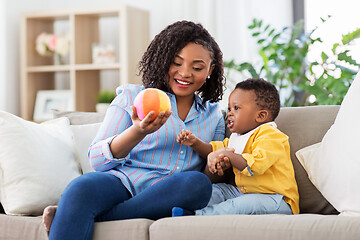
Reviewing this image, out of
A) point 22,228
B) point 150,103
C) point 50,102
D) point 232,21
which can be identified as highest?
point 232,21

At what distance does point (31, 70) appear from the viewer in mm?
3973

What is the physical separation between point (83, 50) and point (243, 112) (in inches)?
94.9

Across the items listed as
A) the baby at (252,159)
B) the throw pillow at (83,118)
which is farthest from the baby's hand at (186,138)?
the throw pillow at (83,118)

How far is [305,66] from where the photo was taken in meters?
3.71

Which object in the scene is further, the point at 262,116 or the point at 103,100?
the point at 103,100

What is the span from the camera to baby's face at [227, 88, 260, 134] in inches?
71.9

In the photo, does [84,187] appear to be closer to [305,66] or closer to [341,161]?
[341,161]

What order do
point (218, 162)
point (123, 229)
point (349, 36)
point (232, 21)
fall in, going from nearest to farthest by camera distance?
point (123, 229), point (218, 162), point (349, 36), point (232, 21)

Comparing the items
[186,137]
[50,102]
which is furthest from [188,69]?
[50,102]

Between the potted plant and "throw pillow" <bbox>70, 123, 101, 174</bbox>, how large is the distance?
1171 millimetres

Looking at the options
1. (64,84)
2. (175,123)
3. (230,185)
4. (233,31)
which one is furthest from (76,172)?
(64,84)

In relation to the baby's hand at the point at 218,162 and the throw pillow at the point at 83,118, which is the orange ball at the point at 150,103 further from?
the throw pillow at the point at 83,118

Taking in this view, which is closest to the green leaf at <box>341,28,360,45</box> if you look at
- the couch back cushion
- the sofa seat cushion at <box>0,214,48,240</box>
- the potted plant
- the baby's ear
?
the potted plant

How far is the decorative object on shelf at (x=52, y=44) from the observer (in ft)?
12.9
